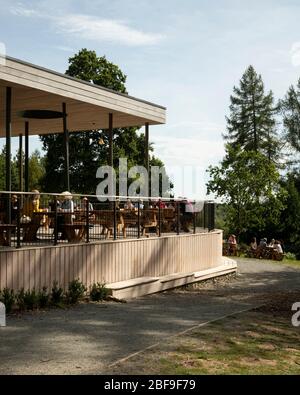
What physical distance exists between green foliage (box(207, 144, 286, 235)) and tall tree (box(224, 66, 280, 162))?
617 inches

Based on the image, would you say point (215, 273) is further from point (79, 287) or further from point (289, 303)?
point (79, 287)

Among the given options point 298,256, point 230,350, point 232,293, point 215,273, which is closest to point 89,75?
point 298,256

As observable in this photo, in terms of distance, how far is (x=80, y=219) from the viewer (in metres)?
11.8

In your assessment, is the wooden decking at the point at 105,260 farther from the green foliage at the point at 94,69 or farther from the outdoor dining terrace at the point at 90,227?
the green foliage at the point at 94,69

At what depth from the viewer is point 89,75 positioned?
34.8 m

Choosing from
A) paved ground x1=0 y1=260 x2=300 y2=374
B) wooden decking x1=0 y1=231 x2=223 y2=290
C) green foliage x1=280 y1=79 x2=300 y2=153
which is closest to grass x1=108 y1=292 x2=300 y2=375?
paved ground x1=0 y1=260 x2=300 y2=374

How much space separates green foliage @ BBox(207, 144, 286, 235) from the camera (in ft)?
118

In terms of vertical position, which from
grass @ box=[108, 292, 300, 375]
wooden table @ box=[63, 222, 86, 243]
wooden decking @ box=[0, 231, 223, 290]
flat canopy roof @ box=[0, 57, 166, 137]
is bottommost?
grass @ box=[108, 292, 300, 375]

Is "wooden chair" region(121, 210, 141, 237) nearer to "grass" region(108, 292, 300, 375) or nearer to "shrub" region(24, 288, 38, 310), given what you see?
"shrub" region(24, 288, 38, 310)

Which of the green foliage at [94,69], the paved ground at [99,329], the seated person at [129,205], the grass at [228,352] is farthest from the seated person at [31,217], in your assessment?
the green foliage at [94,69]

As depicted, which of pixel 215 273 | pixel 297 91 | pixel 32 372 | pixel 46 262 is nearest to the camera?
pixel 32 372

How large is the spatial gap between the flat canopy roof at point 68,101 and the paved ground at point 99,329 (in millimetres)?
5607

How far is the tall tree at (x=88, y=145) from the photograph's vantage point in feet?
112

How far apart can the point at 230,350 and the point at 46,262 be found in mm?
4608
